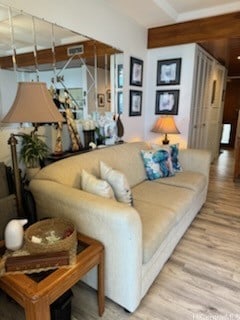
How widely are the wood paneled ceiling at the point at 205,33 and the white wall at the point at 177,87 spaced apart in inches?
4.5

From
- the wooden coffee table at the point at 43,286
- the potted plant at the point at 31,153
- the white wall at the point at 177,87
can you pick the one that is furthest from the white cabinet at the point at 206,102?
the wooden coffee table at the point at 43,286

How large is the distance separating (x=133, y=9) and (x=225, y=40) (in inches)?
52.4

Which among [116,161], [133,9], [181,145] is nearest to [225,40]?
[133,9]

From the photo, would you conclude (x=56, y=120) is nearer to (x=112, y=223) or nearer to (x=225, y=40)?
(x=112, y=223)

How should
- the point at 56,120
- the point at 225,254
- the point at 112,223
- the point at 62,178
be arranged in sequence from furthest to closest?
1. the point at 225,254
2. the point at 62,178
3. the point at 56,120
4. the point at 112,223

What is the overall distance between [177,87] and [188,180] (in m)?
1.72

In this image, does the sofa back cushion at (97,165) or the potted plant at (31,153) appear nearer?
the sofa back cushion at (97,165)

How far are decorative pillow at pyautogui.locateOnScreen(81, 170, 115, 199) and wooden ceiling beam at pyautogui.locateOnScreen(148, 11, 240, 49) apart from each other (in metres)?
2.72

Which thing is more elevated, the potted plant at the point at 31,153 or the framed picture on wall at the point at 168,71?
the framed picture on wall at the point at 168,71

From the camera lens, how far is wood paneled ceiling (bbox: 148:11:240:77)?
9.80 feet

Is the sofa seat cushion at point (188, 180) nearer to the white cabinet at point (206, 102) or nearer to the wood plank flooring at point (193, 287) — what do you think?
the wood plank flooring at point (193, 287)

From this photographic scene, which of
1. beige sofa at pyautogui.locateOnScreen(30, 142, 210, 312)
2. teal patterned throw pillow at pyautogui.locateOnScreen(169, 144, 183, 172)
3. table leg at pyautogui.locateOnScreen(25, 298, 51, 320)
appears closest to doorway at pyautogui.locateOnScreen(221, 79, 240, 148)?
teal patterned throw pillow at pyautogui.locateOnScreen(169, 144, 183, 172)

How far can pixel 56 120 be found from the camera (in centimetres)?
138

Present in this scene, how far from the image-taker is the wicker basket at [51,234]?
115 cm
